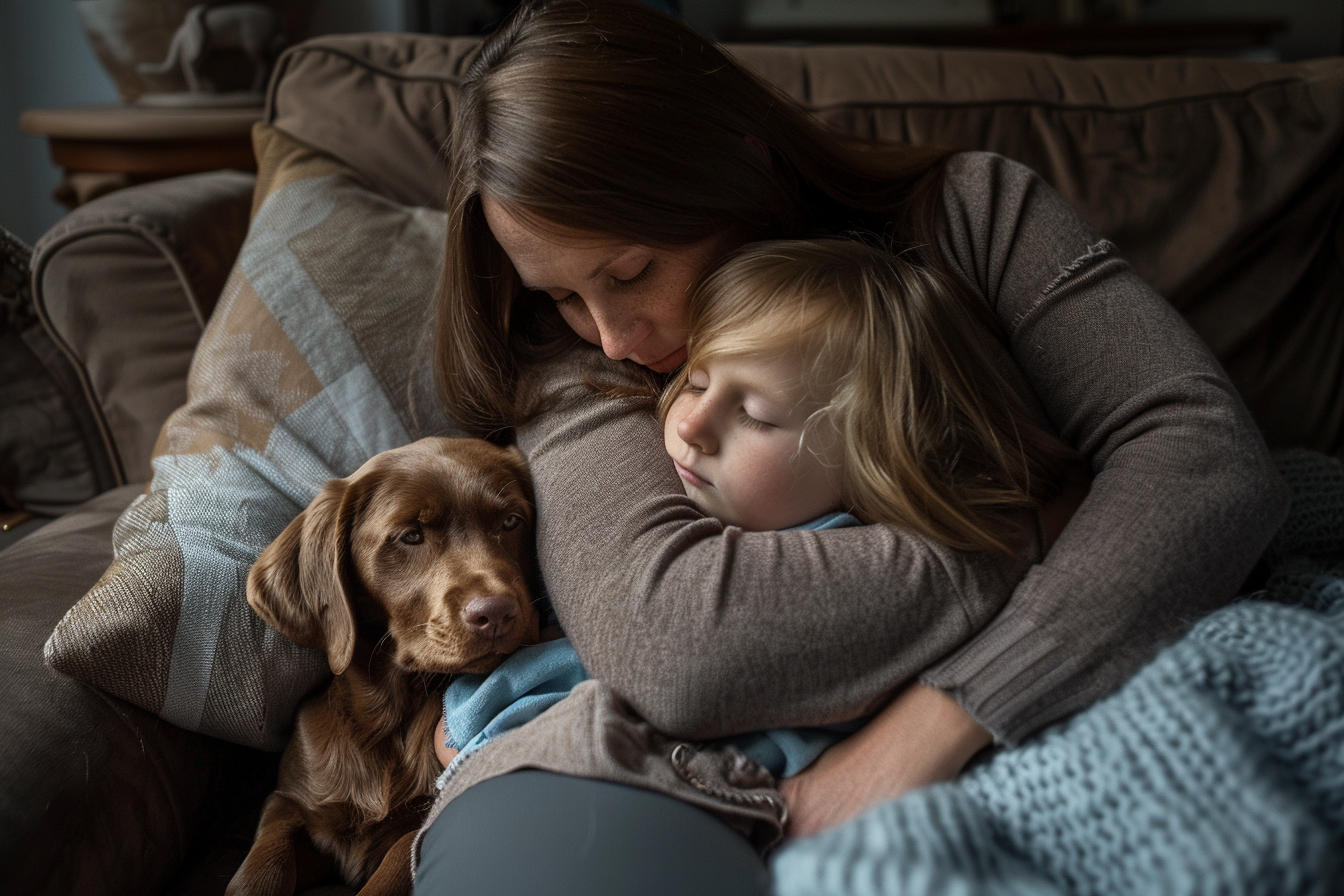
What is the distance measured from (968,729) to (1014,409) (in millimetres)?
406

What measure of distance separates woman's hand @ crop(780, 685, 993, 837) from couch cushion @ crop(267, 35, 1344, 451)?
3.72 ft

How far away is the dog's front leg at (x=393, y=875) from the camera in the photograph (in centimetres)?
111

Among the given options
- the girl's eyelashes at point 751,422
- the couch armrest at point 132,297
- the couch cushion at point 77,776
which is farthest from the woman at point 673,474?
the couch armrest at point 132,297

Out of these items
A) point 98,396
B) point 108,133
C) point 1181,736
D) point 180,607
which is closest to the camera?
point 1181,736

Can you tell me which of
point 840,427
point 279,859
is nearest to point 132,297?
point 279,859

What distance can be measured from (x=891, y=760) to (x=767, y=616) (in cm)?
19

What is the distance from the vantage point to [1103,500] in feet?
3.43

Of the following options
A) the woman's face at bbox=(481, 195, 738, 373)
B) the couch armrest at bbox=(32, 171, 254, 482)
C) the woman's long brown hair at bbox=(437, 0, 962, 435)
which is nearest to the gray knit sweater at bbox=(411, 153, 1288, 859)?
the woman's face at bbox=(481, 195, 738, 373)

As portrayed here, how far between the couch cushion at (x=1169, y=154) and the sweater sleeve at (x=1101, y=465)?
516 mm

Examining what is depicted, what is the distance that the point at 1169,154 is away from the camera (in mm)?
1779

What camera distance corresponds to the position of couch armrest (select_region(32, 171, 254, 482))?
1.64m

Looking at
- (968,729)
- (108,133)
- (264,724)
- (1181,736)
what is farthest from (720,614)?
(108,133)

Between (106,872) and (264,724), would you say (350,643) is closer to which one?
(264,724)

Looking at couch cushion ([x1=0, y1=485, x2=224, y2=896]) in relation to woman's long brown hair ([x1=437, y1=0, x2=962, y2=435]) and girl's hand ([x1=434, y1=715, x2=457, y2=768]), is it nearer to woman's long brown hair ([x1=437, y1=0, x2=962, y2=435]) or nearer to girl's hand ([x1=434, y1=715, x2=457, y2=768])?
Result: girl's hand ([x1=434, y1=715, x2=457, y2=768])
